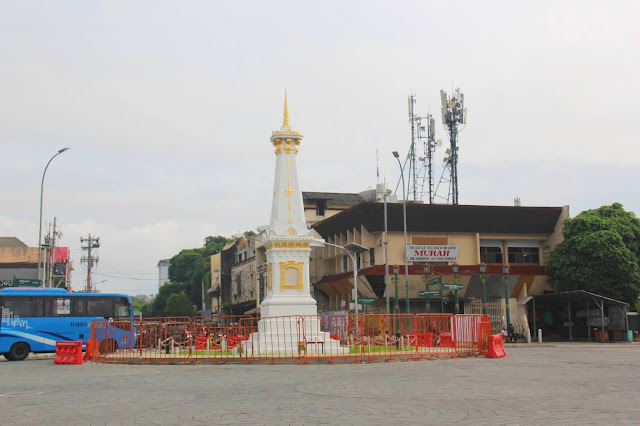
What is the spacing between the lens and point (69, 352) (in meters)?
21.9

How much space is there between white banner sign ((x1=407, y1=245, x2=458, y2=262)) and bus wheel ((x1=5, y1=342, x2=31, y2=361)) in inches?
1025

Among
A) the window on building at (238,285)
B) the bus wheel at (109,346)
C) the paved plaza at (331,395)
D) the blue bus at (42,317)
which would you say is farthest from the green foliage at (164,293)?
the paved plaza at (331,395)

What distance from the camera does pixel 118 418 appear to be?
936 cm

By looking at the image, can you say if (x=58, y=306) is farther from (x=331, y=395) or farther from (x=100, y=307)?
(x=331, y=395)

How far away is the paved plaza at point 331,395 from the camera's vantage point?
361 inches

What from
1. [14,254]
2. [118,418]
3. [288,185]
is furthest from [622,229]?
[14,254]

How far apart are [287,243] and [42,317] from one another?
10735mm

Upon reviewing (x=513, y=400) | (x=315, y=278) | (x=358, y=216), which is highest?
(x=358, y=216)

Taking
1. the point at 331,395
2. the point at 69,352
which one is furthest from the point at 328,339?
the point at 331,395

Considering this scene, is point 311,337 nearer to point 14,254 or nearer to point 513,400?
point 513,400

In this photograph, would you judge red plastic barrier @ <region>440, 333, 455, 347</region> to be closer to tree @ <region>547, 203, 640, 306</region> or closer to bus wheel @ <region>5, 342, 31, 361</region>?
bus wheel @ <region>5, 342, 31, 361</region>

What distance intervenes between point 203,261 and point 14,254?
43539mm

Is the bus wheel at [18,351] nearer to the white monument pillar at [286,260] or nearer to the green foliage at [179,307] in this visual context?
the white monument pillar at [286,260]

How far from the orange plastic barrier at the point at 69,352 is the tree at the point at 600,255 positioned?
33.3 m
